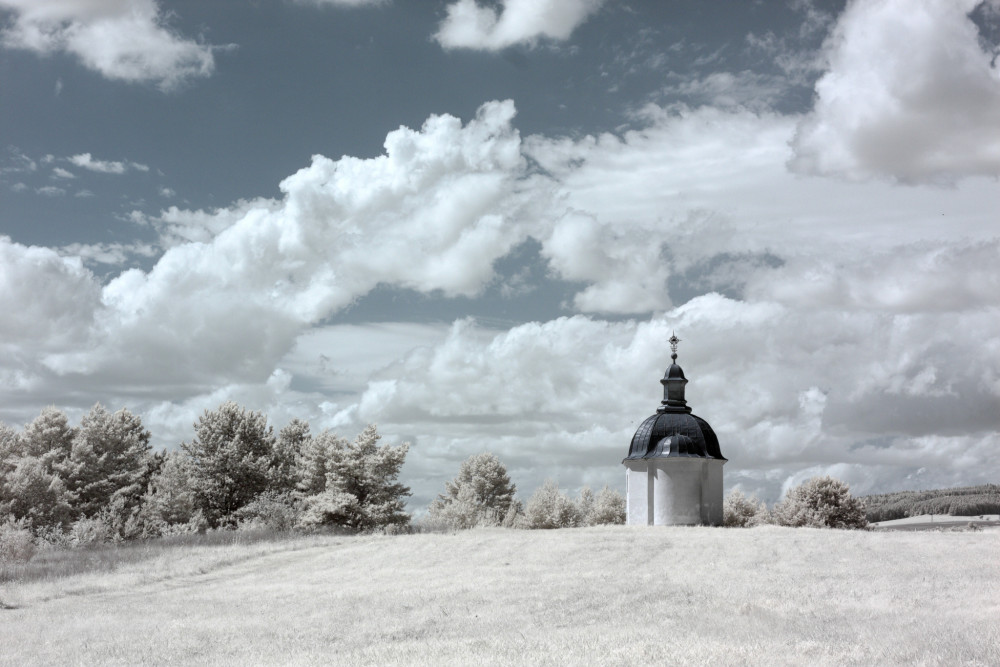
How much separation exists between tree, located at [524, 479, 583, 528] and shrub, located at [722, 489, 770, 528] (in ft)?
48.3

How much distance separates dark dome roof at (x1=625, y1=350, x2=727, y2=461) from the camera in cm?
5553

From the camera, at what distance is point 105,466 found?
69.4 metres

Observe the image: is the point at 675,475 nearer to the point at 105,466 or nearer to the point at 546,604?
the point at 546,604

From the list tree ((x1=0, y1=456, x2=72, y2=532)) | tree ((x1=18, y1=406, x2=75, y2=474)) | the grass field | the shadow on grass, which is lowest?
the shadow on grass

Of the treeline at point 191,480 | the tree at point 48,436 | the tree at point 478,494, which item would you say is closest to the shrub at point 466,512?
the tree at point 478,494

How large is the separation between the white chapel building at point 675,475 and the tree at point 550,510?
2353 cm

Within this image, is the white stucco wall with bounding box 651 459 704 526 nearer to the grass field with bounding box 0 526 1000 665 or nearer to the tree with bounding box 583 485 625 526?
the grass field with bounding box 0 526 1000 665

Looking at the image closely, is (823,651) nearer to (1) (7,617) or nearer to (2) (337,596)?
(2) (337,596)

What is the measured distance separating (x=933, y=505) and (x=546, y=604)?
105055 mm

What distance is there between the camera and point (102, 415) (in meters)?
71.5

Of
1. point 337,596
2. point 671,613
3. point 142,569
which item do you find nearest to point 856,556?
point 671,613

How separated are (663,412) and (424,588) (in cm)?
3261

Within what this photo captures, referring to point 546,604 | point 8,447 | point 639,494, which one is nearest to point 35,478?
point 8,447

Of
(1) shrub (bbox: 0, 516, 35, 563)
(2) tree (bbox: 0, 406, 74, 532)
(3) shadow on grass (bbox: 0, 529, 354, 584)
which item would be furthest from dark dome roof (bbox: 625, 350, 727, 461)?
(2) tree (bbox: 0, 406, 74, 532)
